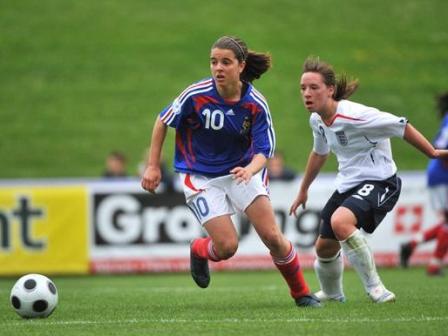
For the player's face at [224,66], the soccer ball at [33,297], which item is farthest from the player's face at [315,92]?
the soccer ball at [33,297]

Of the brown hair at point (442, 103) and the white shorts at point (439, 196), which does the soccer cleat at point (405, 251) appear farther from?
the brown hair at point (442, 103)

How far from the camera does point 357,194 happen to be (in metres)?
8.65

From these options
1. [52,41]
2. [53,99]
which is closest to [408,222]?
[53,99]

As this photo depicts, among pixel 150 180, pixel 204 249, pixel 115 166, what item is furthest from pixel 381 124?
pixel 115 166

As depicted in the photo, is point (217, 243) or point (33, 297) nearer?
point (33, 297)

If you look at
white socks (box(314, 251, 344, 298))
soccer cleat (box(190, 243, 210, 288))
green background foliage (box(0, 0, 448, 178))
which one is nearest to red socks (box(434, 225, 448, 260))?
white socks (box(314, 251, 344, 298))

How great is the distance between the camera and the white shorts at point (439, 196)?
1437cm

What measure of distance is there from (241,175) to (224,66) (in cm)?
100

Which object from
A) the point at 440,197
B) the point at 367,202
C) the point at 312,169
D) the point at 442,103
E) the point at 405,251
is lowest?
the point at 405,251

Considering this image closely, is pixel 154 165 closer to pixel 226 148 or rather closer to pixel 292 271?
pixel 226 148

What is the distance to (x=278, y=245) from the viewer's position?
8.44m

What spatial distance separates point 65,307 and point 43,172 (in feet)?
50.7

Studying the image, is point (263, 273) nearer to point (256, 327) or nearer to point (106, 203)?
point (106, 203)

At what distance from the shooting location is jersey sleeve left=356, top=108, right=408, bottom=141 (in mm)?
8359
